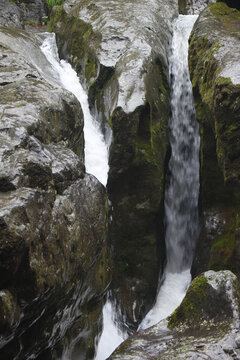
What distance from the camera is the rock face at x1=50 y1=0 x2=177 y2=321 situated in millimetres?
6730

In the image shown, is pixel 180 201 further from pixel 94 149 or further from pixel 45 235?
pixel 45 235

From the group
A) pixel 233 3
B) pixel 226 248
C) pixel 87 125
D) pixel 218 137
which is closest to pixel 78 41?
pixel 87 125

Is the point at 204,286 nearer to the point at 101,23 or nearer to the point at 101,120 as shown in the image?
the point at 101,120

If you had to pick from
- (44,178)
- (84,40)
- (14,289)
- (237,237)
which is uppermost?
(84,40)

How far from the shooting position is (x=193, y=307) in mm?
3453

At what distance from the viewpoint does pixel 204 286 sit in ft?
11.4

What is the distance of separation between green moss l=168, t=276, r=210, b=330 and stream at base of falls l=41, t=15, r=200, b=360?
2973 millimetres

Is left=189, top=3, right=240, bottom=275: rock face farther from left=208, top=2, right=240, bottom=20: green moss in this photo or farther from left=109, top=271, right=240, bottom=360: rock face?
left=109, top=271, right=240, bottom=360: rock face

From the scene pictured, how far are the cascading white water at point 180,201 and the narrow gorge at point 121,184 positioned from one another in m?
0.02

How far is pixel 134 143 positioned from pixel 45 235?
3667 millimetres

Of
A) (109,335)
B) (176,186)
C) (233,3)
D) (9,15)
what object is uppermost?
(9,15)

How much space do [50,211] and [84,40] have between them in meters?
6.58

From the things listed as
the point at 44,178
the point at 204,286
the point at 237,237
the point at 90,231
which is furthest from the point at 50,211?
the point at 237,237

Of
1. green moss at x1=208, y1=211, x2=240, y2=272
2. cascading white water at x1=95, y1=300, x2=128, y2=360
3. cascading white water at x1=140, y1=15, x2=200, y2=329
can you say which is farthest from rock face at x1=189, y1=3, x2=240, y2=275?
cascading white water at x1=95, y1=300, x2=128, y2=360
